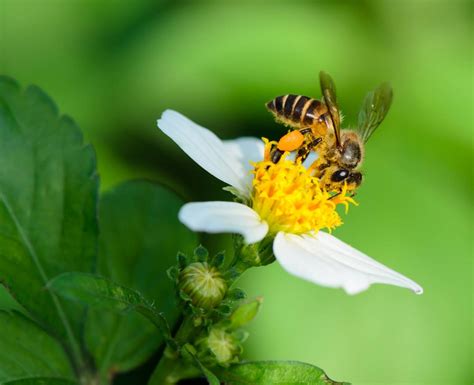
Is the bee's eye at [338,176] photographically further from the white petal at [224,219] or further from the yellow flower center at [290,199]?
the white petal at [224,219]

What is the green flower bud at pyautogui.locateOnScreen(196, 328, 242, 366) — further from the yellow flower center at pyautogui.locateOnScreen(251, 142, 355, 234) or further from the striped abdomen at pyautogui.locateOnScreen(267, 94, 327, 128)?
the striped abdomen at pyautogui.locateOnScreen(267, 94, 327, 128)

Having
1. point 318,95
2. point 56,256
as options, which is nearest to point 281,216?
point 56,256

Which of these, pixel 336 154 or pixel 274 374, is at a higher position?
pixel 336 154

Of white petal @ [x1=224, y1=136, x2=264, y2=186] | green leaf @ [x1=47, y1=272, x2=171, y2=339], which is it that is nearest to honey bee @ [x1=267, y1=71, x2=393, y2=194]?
white petal @ [x1=224, y1=136, x2=264, y2=186]

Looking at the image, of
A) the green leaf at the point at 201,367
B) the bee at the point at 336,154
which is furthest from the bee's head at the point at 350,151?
the green leaf at the point at 201,367

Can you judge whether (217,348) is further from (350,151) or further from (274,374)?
(350,151)
